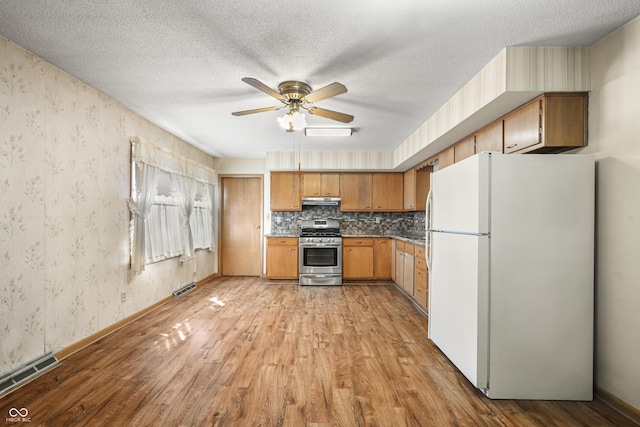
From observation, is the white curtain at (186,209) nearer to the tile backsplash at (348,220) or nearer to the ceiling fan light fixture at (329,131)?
the tile backsplash at (348,220)

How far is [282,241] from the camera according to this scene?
5.54 meters

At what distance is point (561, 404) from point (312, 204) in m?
4.58

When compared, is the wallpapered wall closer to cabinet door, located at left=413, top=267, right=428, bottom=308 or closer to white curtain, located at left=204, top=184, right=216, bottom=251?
white curtain, located at left=204, top=184, right=216, bottom=251

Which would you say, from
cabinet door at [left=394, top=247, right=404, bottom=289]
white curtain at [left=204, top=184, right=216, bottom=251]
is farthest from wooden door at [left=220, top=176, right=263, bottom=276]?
cabinet door at [left=394, top=247, right=404, bottom=289]

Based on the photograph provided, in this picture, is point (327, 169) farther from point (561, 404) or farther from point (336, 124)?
point (561, 404)

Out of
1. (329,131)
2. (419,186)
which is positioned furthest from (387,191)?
(329,131)

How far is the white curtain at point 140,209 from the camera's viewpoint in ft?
11.1

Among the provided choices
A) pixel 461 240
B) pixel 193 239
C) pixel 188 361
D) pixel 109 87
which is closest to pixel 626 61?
pixel 461 240

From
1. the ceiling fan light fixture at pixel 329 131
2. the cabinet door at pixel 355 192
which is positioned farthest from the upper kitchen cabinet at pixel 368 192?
the ceiling fan light fixture at pixel 329 131

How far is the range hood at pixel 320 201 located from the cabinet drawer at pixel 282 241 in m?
0.79

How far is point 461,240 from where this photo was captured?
2303 mm

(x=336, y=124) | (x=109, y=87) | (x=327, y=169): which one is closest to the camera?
(x=109, y=87)

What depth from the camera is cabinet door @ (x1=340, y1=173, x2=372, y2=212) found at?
5.76 m

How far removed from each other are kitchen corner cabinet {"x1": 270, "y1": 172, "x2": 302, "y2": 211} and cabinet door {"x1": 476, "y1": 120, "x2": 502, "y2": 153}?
344cm
